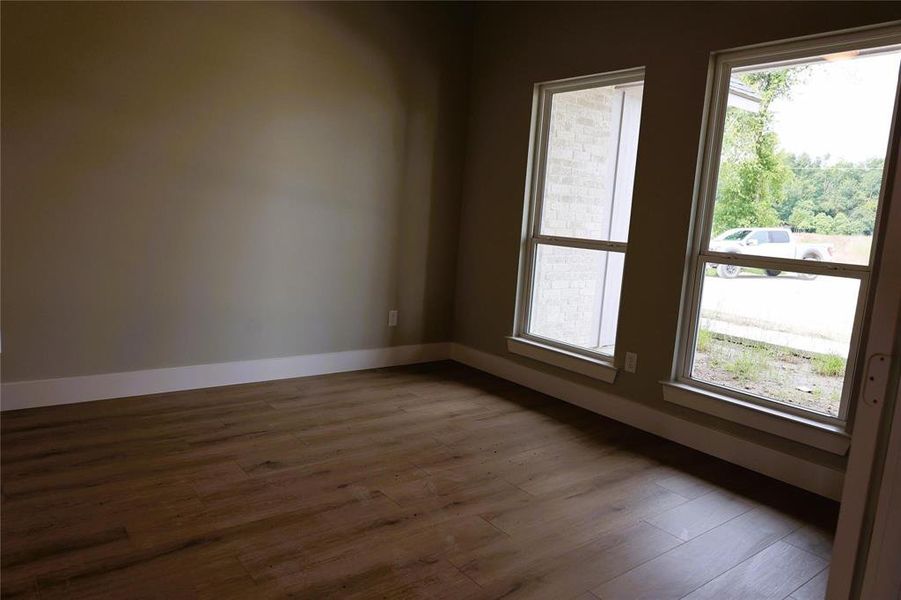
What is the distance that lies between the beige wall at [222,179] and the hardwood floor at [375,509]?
55 centimetres

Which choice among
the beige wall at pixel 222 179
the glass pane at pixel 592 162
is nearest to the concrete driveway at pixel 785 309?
the glass pane at pixel 592 162

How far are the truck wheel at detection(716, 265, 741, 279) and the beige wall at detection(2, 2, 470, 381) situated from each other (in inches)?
87.1

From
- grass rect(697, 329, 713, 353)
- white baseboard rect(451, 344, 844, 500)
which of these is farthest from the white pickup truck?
white baseboard rect(451, 344, 844, 500)

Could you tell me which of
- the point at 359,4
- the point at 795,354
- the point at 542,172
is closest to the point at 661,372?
the point at 795,354

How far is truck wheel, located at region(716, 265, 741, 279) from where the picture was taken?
3232 millimetres

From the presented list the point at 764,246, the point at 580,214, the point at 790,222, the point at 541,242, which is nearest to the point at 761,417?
the point at 764,246

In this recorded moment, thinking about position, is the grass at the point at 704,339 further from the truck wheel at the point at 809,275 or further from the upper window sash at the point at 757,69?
the truck wheel at the point at 809,275

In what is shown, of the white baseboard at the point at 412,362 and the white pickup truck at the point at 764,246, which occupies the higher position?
the white pickup truck at the point at 764,246

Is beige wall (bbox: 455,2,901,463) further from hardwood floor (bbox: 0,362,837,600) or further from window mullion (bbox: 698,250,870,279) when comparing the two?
hardwood floor (bbox: 0,362,837,600)

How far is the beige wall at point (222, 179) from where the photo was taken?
10.6 ft

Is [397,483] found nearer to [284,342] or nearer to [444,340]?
[284,342]

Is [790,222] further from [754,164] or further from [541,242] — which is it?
[541,242]

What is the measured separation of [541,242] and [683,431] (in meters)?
1.61

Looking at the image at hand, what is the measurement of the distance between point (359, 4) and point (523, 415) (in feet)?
9.68
